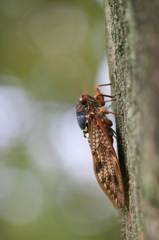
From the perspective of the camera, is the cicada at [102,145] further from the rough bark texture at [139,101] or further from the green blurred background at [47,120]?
the green blurred background at [47,120]

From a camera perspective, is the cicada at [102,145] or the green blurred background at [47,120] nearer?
the cicada at [102,145]

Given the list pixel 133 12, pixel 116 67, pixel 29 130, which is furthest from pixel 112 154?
pixel 29 130

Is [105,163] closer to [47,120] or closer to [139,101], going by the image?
[139,101]

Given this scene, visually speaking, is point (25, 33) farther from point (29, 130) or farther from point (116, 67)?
point (116, 67)

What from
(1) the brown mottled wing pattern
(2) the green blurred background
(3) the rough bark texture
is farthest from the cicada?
(2) the green blurred background

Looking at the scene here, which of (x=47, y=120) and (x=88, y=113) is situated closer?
(x=88, y=113)

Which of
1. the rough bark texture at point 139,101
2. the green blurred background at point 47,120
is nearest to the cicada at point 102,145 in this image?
the rough bark texture at point 139,101

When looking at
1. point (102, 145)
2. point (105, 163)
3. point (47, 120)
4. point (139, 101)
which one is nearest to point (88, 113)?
point (102, 145)
